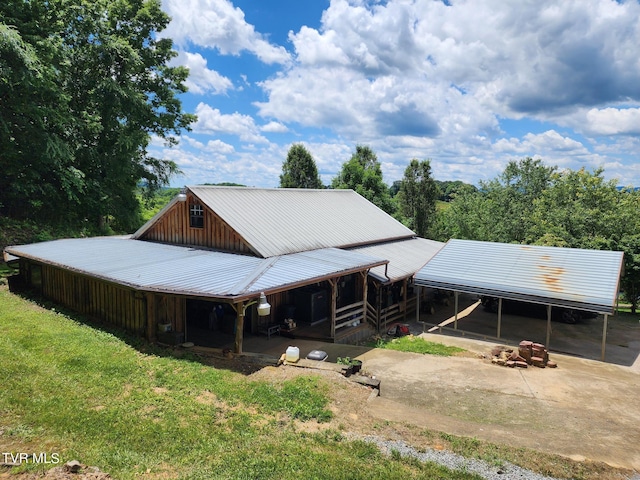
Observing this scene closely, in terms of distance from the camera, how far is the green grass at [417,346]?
14.5 meters

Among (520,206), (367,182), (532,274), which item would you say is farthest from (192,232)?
(520,206)

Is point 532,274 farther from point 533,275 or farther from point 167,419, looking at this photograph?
point 167,419

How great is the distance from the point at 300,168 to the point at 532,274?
3399 cm

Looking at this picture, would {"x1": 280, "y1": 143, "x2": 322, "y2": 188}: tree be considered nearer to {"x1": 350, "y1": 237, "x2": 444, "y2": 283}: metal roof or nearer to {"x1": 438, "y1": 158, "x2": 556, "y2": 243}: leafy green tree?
{"x1": 438, "y1": 158, "x2": 556, "y2": 243}: leafy green tree

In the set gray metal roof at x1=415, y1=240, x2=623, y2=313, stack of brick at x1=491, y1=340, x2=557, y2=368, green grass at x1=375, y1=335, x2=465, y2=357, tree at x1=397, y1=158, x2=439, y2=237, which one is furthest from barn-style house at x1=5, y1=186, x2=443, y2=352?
tree at x1=397, y1=158, x2=439, y2=237

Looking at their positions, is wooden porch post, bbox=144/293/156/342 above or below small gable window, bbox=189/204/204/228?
below

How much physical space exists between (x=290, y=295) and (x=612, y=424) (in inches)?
419

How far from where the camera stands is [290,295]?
16.4 meters

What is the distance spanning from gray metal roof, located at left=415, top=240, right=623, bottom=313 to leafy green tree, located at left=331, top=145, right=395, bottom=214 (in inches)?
857

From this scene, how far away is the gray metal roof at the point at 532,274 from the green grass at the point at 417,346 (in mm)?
2637

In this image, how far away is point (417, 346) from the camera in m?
15.1

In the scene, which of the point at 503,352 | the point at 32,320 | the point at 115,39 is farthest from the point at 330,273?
the point at 115,39

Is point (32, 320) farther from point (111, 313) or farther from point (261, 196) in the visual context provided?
point (261, 196)

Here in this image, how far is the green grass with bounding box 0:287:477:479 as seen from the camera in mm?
6398
